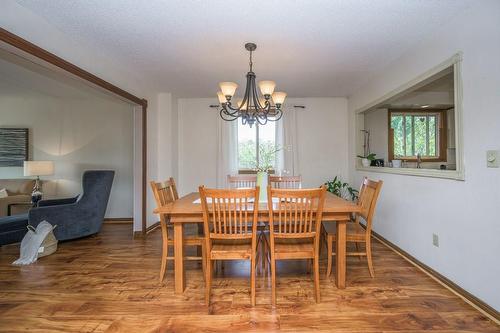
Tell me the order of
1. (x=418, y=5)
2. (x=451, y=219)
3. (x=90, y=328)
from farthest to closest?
(x=451, y=219)
(x=418, y=5)
(x=90, y=328)

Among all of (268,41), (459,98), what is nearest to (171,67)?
(268,41)

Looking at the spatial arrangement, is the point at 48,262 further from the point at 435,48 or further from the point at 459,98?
the point at 435,48

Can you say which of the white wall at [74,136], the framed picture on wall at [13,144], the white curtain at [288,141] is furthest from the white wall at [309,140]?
the framed picture on wall at [13,144]

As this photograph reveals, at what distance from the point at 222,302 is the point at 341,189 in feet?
11.0

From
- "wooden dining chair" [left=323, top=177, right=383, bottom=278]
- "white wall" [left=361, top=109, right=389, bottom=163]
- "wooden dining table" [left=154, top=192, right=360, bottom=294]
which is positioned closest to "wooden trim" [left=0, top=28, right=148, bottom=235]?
"wooden dining table" [left=154, top=192, right=360, bottom=294]

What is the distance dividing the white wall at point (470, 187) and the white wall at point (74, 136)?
4.51 metres

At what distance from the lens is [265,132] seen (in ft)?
15.5

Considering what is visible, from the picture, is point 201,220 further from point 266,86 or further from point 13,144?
point 13,144

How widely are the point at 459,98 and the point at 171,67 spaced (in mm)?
3066

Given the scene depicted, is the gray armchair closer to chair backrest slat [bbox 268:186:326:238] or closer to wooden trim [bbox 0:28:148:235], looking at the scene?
wooden trim [bbox 0:28:148:235]

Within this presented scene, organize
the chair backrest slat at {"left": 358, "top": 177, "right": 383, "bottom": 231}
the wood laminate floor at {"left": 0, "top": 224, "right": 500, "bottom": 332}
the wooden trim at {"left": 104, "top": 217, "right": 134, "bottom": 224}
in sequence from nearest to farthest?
the wood laminate floor at {"left": 0, "top": 224, "right": 500, "bottom": 332}, the chair backrest slat at {"left": 358, "top": 177, "right": 383, "bottom": 231}, the wooden trim at {"left": 104, "top": 217, "right": 134, "bottom": 224}

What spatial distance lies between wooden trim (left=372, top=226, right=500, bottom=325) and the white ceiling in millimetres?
2277

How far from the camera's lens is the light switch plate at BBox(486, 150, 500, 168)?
1740mm

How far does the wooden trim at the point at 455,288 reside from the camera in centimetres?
180
